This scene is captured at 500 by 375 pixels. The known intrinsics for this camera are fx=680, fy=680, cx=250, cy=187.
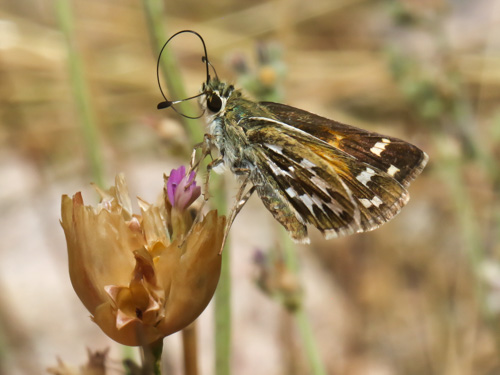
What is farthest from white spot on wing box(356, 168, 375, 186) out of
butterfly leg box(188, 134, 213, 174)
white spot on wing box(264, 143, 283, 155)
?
butterfly leg box(188, 134, 213, 174)

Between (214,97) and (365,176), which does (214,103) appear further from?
(365,176)

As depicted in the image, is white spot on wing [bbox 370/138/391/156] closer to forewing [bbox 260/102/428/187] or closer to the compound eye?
forewing [bbox 260/102/428/187]

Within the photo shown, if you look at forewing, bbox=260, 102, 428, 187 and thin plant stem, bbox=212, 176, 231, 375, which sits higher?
forewing, bbox=260, 102, 428, 187

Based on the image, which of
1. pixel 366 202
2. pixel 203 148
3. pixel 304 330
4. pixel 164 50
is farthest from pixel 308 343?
pixel 164 50

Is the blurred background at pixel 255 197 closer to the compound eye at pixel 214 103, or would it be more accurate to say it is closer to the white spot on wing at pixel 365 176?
the compound eye at pixel 214 103

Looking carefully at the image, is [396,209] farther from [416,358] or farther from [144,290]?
[416,358]

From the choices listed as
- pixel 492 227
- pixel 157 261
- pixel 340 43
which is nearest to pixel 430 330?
pixel 492 227
